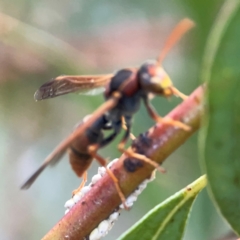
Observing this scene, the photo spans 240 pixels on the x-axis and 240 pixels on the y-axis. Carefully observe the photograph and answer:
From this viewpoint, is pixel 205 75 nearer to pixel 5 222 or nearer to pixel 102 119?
pixel 102 119

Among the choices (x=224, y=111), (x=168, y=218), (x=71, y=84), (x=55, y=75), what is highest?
(x=55, y=75)

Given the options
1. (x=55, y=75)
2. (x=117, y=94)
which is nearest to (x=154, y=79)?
(x=117, y=94)

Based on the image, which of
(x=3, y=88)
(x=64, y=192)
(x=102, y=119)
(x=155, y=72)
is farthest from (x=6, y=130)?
(x=155, y=72)

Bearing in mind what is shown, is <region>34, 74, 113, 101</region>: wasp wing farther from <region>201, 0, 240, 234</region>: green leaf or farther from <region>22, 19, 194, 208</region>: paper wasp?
<region>201, 0, 240, 234</region>: green leaf

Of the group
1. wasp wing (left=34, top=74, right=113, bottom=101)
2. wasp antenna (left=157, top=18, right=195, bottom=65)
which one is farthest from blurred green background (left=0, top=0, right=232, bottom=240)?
wasp antenna (left=157, top=18, right=195, bottom=65)

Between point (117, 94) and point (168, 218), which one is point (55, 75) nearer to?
point (117, 94)

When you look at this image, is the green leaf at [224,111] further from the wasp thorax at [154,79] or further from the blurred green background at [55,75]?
the blurred green background at [55,75]
